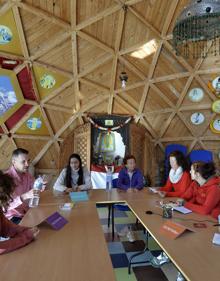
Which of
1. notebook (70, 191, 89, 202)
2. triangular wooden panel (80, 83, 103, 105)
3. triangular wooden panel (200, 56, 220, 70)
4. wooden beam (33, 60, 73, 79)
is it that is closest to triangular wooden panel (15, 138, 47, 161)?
triangular wooden panel (80, 83, 103, 105)

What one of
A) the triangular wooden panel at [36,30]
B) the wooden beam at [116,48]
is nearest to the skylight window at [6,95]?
the triangular wooden panel at [36,30]

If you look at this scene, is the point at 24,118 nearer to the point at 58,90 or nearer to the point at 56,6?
the point at 58,90

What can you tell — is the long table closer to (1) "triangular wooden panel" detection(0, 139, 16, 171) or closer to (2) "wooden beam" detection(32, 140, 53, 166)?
(1) "triangular wooden panel" detection(0, 139, 16, 171)

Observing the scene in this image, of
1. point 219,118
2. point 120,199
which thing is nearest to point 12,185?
point 120,199

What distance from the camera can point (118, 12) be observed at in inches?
217

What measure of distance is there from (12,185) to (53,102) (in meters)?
5.44

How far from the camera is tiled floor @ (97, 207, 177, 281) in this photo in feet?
9.81

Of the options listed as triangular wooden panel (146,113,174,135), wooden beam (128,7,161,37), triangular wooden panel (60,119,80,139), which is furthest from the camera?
triangular wooden panel (146,113,174,135)

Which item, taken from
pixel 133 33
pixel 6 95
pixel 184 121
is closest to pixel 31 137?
pixel 6 95

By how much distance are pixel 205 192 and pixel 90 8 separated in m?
4.69

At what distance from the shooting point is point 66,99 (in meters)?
7.20

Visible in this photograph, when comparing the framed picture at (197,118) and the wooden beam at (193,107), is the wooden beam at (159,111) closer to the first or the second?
the wooden beam at (193,107)

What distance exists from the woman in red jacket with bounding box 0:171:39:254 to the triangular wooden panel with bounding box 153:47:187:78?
5.84 m

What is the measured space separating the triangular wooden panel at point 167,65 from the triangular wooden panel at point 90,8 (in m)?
1.99
